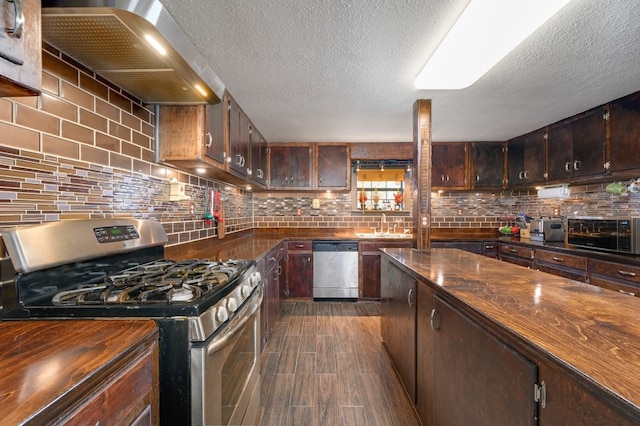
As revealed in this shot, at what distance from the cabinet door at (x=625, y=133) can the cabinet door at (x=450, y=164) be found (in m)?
1.48

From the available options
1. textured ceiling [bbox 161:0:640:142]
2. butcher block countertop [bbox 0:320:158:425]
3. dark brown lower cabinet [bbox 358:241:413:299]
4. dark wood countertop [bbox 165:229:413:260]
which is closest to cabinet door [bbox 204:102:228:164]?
textured ceiling [bbox 161:0:640:142]

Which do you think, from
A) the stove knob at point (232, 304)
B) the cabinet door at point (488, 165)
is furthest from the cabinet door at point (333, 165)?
the stove knob at point (232, 304)

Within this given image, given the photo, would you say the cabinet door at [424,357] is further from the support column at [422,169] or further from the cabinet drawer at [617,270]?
the cabinet drawer at [617,270]

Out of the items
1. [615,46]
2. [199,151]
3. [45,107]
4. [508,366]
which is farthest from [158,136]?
[615,46]

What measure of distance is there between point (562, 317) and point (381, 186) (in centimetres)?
335

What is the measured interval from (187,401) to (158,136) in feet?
5.31

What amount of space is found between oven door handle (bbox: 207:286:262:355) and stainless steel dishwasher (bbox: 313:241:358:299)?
2.04m

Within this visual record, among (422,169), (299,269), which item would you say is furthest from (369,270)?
(422,169)

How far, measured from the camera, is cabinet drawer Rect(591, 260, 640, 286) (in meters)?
2.11

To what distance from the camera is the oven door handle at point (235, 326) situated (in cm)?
98

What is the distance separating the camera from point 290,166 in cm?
379

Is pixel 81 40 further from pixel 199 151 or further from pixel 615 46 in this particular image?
pixel 615 46

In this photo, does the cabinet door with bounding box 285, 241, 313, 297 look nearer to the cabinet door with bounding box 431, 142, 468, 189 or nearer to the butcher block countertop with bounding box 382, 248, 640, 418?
the cabinet door with bounding box 431, 142, 468, 189

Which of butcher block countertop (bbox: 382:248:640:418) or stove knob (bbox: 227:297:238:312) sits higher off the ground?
butcher block countertop (bbox: 382:248:640:418)
